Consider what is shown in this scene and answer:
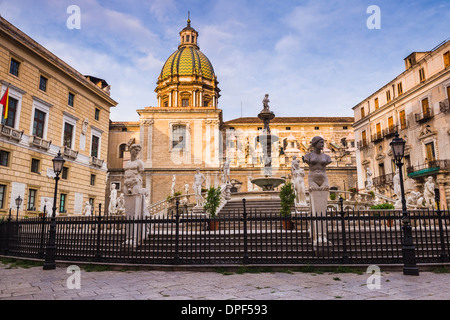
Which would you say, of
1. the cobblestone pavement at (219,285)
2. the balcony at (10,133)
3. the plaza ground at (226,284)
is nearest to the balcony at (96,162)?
the balcony at (10,133)

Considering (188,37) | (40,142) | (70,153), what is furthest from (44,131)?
(188,37)

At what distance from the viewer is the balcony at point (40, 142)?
22.8 metres

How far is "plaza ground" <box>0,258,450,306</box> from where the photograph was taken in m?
5.14

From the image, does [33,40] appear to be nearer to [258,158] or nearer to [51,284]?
[51,284]

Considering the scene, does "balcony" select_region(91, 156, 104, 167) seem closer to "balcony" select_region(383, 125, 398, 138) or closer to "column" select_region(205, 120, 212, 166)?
"column" select_region(205, 120, 212, 166)

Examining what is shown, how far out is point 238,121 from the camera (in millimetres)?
49000

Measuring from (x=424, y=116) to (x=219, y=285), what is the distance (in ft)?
97.0

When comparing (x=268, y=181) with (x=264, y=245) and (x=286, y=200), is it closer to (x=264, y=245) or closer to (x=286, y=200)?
(x=286, y=200)

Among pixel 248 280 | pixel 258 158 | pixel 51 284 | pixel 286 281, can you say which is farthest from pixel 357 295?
pixel 258 158

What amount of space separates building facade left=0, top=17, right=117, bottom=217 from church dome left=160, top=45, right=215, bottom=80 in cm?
2007

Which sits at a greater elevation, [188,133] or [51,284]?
[188,133]

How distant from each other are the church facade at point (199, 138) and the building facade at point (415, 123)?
819 cm

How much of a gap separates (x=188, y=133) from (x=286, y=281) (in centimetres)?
3742

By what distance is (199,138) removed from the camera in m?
42.6
